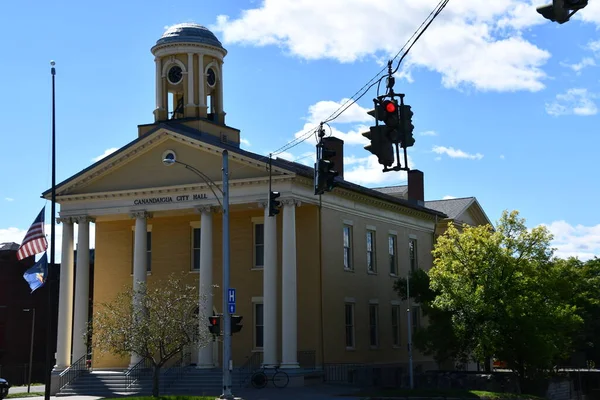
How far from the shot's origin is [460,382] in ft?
132

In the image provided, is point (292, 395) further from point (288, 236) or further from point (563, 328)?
point (563, 328)

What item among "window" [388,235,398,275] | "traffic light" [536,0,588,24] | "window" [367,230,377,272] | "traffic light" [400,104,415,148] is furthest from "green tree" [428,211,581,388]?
"traffic light" [536,0,588,24]

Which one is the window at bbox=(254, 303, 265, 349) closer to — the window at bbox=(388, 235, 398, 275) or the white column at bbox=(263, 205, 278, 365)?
the white column at bbox=(263, 205, 278, 365)

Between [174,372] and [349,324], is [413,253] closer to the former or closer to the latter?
[349,324]

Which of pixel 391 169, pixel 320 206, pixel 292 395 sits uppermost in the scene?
pixel 320 206

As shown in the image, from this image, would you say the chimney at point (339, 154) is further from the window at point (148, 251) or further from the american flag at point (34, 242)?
the american flag at point (34, 242)

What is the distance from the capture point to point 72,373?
A: 4416 cm

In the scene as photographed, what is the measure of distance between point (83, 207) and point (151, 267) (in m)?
4.82

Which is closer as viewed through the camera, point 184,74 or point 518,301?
point 518,301

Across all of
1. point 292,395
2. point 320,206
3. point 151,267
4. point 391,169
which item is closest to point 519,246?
point 320,206

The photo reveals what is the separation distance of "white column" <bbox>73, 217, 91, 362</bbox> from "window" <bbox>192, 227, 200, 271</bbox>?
5.37 metres

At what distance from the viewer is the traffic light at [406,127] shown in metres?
16.1

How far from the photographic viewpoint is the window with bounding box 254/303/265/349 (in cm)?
4494

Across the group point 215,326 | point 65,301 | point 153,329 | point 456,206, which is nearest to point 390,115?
point 215,326
